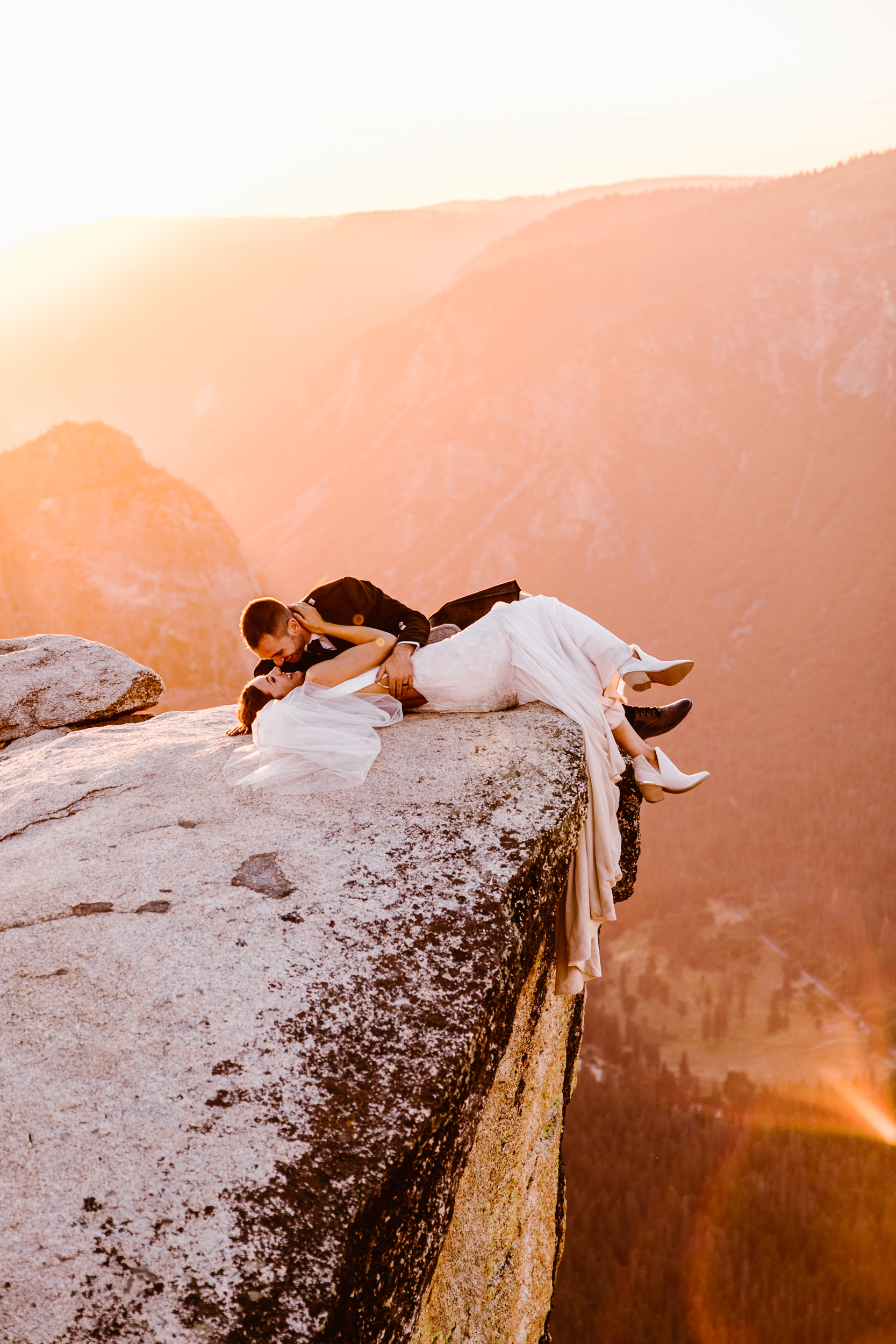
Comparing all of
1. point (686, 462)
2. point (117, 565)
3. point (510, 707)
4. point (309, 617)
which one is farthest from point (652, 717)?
point (686, 462)

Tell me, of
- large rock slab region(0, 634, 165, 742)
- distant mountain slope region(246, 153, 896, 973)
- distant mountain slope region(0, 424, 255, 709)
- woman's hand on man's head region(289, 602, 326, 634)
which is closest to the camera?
woman's hand on man's head region(289, 602, 326, 634)

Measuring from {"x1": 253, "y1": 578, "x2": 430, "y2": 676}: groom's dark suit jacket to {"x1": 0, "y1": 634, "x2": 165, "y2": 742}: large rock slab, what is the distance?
3.01 m

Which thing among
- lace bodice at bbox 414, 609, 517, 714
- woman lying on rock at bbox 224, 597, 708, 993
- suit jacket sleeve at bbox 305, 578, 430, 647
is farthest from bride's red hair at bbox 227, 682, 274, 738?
lace bodice at bbox 414, 609, 517, 714

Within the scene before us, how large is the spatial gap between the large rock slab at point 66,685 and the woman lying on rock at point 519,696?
2.80 metres

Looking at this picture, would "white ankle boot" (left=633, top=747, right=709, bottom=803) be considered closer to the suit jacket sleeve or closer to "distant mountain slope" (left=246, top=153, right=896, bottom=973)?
the suit jacket sleeve

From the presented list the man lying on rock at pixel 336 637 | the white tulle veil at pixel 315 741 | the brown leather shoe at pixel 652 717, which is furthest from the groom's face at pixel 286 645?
the brown leather shoe at pixel 652 717

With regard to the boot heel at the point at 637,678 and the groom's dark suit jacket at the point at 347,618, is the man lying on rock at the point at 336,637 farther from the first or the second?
the boot heel at the point at 637,678

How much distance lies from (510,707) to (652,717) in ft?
4.02

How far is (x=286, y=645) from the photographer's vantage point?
6363 mm

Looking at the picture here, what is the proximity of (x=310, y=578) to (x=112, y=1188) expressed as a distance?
239 feet

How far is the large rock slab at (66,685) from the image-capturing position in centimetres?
859

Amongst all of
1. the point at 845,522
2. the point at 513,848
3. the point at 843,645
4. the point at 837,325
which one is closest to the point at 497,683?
the point at 513,848

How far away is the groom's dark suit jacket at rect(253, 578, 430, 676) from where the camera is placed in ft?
21.4

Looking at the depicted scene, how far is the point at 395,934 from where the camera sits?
419cm
